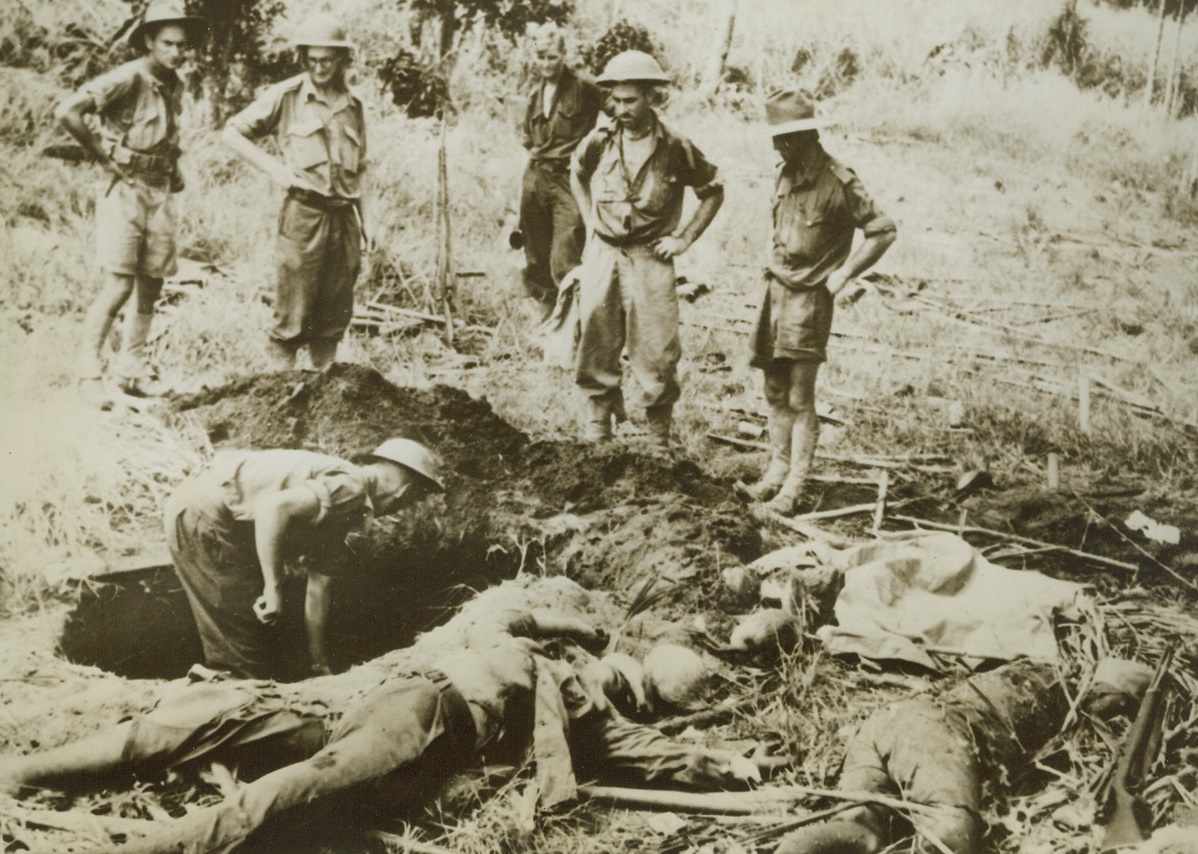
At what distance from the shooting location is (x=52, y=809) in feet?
10.9

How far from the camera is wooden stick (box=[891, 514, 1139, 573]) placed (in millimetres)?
3916

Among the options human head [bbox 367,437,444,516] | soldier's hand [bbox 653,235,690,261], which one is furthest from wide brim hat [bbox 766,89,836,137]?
human head [bbox 367,437,444,516]

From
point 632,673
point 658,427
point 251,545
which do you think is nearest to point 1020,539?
point 658,427

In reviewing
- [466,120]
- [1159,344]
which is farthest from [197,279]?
[1159,344]

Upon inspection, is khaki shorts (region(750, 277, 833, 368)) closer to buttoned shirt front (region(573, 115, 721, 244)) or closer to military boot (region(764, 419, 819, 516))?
military boot (region(764, 419, 819, 516))

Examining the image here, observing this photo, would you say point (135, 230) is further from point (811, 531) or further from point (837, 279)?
point (811, 531)

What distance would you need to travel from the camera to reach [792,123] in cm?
393

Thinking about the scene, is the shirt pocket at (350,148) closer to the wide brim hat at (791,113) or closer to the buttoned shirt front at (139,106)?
the buttoned shirt front at (139,106)

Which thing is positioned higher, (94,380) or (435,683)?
(94,380)

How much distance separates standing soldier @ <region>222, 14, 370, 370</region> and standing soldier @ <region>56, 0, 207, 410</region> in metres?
0.26

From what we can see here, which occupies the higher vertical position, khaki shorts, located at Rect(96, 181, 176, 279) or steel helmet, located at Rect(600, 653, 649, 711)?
khaki shorts, located at Rect(96, 181, 176, 279)

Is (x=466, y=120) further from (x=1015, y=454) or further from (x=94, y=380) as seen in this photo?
(x=1015, y=454)

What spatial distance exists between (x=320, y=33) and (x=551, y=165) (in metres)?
0.91

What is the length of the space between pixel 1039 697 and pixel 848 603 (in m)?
0.67
